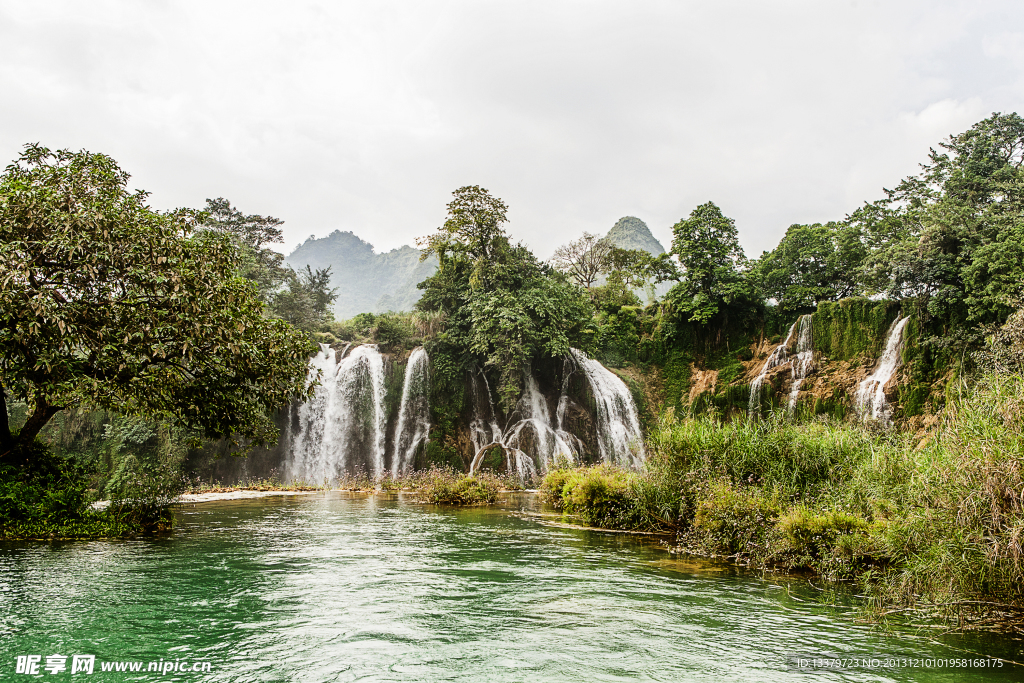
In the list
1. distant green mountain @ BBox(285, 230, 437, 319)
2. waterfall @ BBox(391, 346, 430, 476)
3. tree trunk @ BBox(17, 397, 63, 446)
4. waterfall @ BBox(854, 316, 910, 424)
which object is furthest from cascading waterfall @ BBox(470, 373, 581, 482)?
distant green mountain @ BBox(285, 230, 437, 319)

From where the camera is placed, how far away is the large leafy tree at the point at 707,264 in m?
30.9

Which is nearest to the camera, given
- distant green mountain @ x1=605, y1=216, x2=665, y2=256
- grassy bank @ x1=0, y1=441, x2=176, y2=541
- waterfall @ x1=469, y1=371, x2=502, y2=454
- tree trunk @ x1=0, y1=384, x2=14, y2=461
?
grassy bank @ x1=0, y1=441, x2=176, y2=541

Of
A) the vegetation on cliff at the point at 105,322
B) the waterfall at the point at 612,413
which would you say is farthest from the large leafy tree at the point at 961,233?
the vegetation on cliff at the point at 105,322

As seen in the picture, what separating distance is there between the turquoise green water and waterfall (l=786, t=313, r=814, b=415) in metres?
19.3

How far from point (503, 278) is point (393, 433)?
8923 millimetres

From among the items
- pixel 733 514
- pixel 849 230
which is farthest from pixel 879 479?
pixel 849 230

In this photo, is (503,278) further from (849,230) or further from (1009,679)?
(1009,679)

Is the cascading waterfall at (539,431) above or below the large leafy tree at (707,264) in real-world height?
below

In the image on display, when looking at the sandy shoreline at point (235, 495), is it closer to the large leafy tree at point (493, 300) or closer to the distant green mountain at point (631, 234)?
the large leafy tree at point (493, 300)

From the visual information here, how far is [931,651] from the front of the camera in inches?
226

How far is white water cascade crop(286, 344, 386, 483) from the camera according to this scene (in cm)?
2728

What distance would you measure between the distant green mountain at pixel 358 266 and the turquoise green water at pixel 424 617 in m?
115

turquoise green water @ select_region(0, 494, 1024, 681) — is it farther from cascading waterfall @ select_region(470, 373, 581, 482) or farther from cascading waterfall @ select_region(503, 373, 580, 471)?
cascading waterfall @ select_region(503, 373, 580, 471)

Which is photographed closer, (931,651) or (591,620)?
(931,651)
